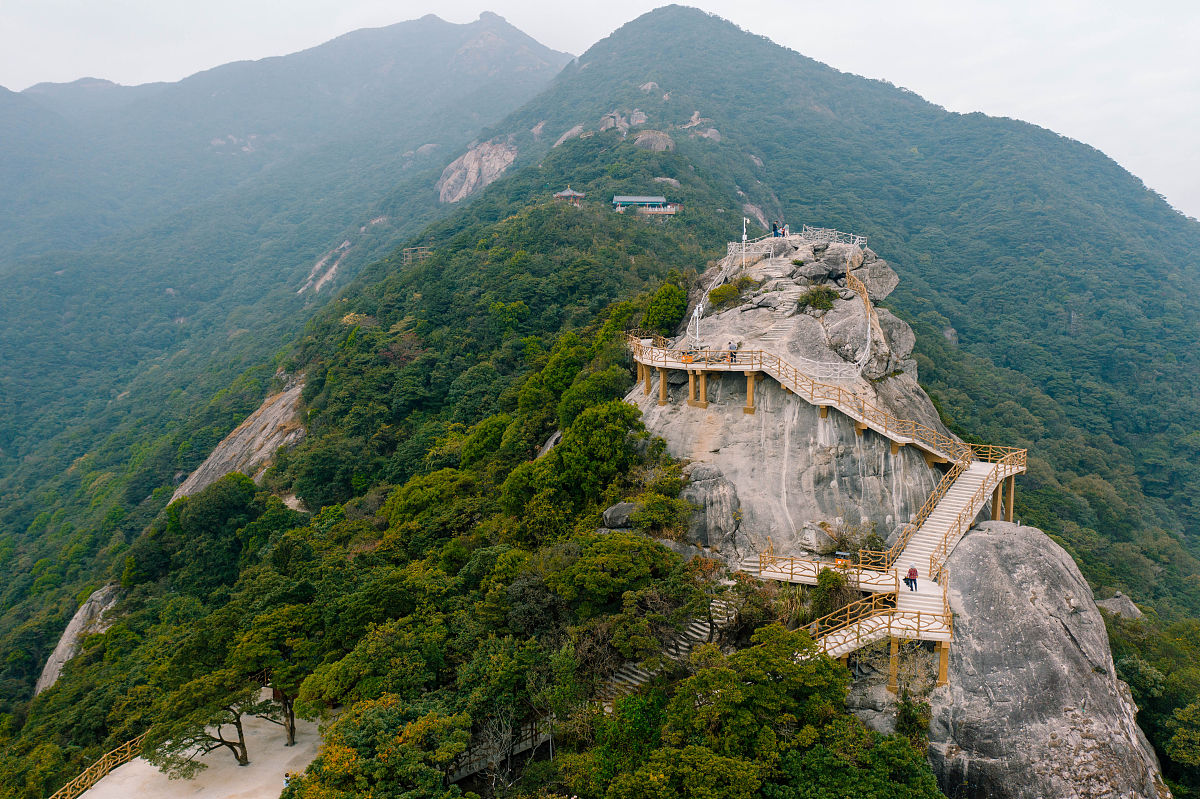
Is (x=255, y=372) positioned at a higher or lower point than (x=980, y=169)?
lower

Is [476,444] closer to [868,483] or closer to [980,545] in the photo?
[868,483]

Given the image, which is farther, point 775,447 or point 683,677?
point 775,447

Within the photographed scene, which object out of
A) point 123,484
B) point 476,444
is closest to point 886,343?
point 476,444

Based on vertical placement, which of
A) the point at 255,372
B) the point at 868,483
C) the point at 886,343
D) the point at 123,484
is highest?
the point at 886,343

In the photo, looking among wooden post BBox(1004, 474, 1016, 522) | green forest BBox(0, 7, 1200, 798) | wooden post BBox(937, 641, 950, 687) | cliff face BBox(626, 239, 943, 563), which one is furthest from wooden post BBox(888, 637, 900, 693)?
wooden post BBox(1004, 474, 1016, 522)

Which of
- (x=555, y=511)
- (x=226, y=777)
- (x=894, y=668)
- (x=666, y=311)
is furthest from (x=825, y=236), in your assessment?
(x=226, y=777)

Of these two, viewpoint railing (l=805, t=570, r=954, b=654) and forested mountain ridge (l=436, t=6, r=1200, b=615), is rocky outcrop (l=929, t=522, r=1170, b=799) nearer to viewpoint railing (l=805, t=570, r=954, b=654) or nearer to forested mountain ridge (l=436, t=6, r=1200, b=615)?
viewpoint railing (l=805, t=570, r=954, b=654)

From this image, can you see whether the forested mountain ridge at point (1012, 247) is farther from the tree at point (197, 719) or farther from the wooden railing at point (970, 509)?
the tree at point (197, 719)

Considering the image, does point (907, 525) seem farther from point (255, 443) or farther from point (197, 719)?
point (255, 443)
